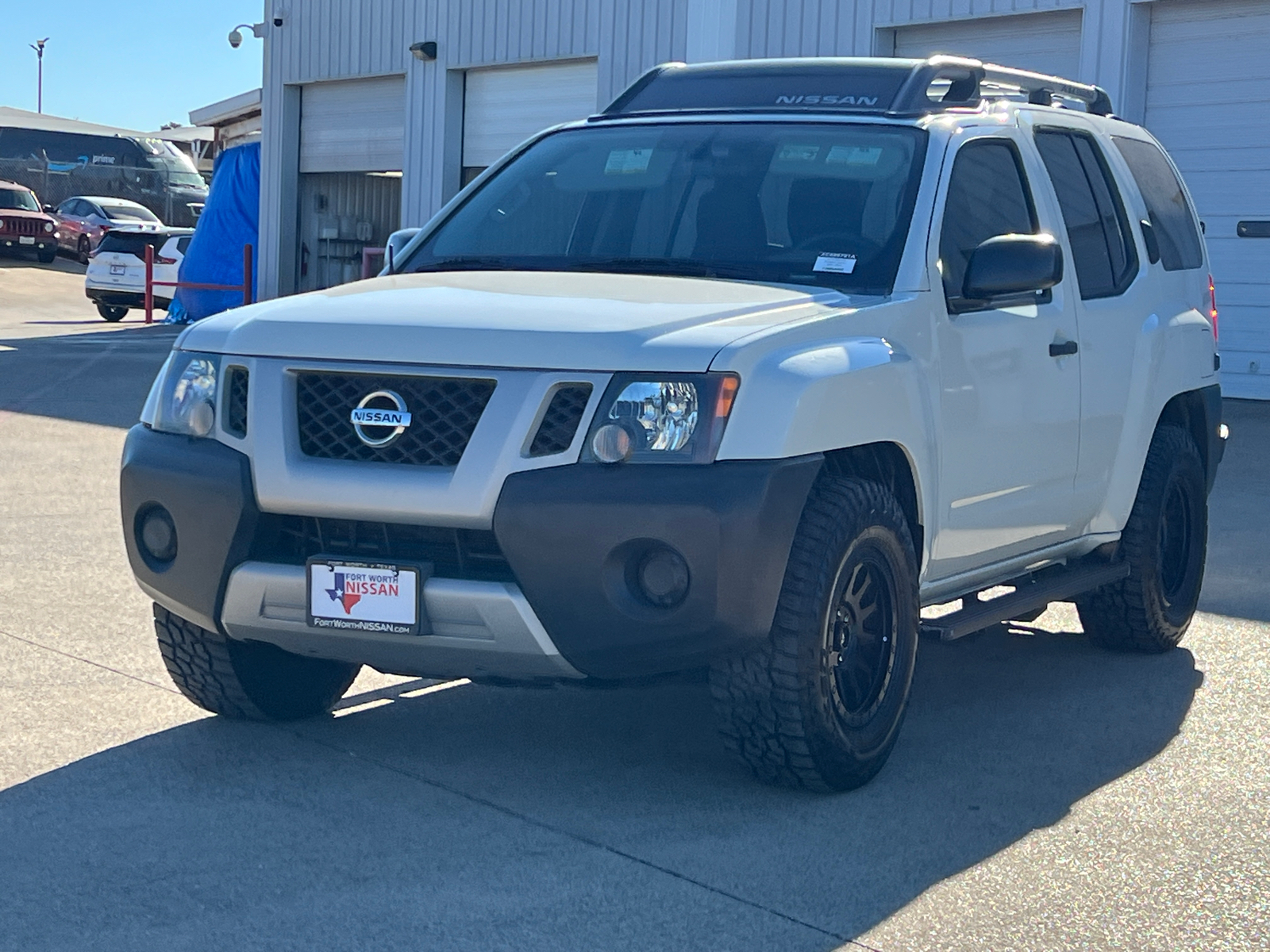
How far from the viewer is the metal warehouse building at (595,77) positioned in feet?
49.7

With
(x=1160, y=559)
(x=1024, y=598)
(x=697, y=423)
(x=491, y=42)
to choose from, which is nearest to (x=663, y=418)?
(x=697, y=423)

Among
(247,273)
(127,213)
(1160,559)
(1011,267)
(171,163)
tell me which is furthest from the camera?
(171,163)

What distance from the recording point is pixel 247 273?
25922 mm

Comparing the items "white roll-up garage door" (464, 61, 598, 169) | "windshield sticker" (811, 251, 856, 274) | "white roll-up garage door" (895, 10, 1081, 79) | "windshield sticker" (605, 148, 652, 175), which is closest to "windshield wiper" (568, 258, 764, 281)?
"windshield sticker" (811, 251, 856, 274)

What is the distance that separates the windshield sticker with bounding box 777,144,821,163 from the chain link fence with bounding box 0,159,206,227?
4494cm

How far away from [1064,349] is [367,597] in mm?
2424

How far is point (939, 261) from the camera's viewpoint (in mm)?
5238

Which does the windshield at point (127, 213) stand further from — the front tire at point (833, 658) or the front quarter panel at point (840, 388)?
the front tire at point (833, 658)

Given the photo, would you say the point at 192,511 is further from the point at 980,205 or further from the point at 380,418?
the point at 980,205

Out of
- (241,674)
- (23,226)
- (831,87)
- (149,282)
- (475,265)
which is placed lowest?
(241,674)

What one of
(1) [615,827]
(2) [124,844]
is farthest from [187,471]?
(1) [615,827]

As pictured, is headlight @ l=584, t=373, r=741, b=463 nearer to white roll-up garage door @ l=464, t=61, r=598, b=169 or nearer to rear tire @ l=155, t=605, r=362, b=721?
rear tire @ l=155, t=605, r=362, b=721

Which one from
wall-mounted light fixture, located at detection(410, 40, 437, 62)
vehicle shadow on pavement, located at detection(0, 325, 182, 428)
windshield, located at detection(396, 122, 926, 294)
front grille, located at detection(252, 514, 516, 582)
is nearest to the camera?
front grille, located at detection(252, 514, 516, 582)

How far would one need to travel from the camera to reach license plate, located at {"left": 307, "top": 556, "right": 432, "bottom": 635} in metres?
4.38
